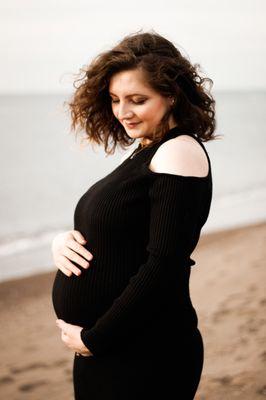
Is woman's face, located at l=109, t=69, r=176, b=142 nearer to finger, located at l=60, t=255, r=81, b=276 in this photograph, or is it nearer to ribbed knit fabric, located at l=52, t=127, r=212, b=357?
ribbed knit fabric, located at l=52, t=127, r=212, b=357

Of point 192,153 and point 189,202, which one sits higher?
point 192,153

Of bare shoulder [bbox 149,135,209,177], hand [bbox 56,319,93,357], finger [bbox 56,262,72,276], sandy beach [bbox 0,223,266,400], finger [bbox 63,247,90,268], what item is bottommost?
sandy beach [bbox 0,223,266,400]

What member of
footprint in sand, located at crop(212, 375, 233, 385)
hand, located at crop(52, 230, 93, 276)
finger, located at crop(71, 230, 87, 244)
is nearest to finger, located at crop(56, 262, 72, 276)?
hand, located at crop(52, 230, 93, 276)

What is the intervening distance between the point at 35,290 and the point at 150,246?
195 inches

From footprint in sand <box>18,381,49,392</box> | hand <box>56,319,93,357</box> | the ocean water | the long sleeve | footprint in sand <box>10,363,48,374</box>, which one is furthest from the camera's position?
the ocean water

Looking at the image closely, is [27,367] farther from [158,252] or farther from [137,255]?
[158,252]

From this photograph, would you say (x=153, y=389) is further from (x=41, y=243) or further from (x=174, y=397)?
(x=41, y=243)

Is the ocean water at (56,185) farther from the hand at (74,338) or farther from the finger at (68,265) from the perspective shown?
the hand at (74,338)

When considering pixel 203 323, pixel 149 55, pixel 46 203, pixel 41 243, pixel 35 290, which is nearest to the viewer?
pixel 149 55

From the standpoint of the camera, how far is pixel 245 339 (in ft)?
13.1

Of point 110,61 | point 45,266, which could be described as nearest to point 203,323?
point 45,266

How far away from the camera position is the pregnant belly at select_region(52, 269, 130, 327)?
144cm

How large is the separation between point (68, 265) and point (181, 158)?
21.2 inches

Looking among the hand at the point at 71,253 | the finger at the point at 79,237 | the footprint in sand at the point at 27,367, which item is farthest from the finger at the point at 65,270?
the footprint in sand at the point at 27,367
